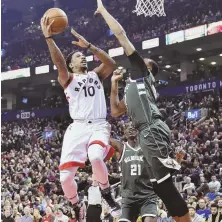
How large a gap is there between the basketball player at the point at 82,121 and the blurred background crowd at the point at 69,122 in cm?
102

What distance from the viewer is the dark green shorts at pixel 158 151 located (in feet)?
15.4

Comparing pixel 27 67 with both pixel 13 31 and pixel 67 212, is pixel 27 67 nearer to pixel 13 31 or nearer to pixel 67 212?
pixel 13 31

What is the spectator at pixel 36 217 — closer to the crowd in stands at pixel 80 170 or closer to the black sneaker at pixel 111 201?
the crowd in stands at pixel 80 170

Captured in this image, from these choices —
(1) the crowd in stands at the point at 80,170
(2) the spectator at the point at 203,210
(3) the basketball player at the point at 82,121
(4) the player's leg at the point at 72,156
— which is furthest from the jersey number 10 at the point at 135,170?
(2) the spectator at the point at 203,210

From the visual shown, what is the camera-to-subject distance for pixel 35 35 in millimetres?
39094

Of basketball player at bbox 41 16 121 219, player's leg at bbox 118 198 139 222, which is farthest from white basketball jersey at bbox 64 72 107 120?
player's leg at bbox 118 198 139 222

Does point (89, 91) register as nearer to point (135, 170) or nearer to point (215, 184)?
point (135, 170)

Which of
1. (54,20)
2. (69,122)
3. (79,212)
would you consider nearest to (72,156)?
(54,20)

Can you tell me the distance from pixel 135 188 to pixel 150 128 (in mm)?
1620

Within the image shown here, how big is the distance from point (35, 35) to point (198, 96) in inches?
718

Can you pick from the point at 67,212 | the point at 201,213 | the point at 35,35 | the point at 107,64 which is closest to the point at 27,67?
the point at 35,35

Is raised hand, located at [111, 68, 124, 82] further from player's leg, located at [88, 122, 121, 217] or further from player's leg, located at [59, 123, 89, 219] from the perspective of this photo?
player's leg, located at [59, 123, 89, 219]

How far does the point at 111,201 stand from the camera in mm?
6055

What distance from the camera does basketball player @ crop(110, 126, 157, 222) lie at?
614 centimetres
